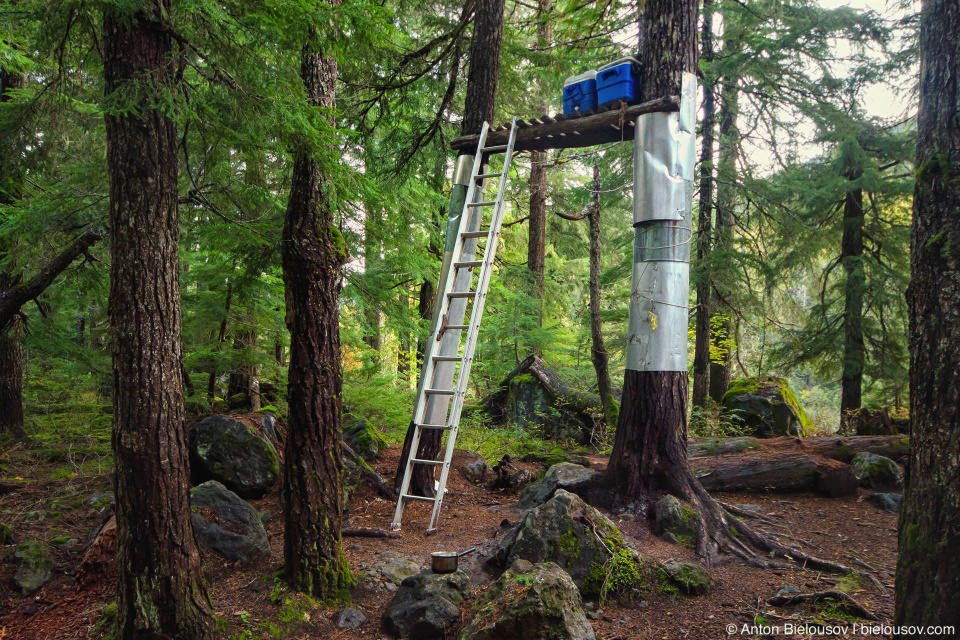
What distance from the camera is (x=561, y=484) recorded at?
5.83 metres

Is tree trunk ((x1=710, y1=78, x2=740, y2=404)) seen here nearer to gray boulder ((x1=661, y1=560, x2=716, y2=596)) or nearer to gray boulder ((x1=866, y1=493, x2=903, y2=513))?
gray boulder ((x1=866, y1=493, x2=903, y2=513))

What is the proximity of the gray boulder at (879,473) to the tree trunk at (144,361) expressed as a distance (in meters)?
7.57

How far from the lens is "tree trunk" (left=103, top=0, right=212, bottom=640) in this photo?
336cm

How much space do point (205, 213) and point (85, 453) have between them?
4.48m

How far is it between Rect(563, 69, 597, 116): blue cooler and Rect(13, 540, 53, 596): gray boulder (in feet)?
22.0

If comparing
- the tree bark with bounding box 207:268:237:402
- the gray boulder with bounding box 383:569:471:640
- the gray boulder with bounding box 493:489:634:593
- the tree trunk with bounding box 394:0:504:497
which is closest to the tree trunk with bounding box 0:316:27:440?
the tree bark with bounding box 207:268:237:402

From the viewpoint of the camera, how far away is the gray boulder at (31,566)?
4.32 m

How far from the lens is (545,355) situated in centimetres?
1584

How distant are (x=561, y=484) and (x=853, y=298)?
9105 millimetres

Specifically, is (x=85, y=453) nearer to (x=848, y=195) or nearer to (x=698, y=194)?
(x=698, y=194)

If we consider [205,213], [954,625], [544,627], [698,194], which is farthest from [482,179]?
[698,194]

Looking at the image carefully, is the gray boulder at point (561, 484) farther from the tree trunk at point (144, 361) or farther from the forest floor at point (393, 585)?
the tree trunk at point (144, 361)

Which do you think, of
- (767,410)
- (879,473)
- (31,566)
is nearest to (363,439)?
(31,566)

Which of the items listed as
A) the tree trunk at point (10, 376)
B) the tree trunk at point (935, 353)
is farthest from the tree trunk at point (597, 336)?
the tree trunk at point (10, 376)
